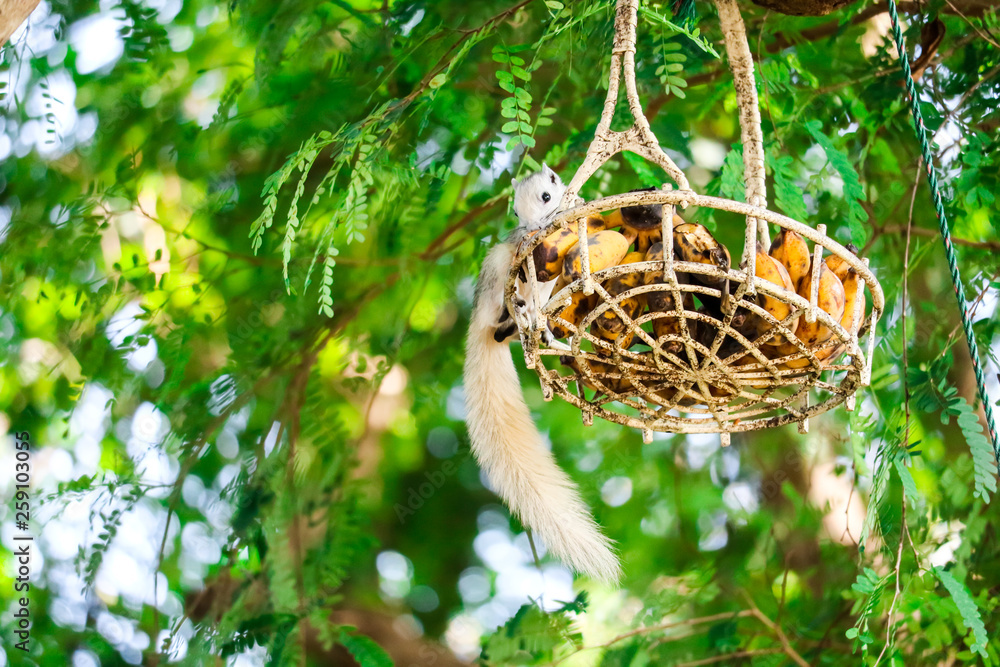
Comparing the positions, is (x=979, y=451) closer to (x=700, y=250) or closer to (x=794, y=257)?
(x=794, y=257)

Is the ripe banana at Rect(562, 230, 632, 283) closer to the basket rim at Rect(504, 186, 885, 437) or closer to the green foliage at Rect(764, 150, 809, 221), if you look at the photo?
the basket rim at Rect(504, 186, 885, 437)

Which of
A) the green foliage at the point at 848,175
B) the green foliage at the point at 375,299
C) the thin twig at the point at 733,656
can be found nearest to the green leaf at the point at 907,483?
the green foliage at the point at 375,299

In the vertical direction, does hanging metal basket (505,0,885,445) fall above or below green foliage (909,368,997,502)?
above

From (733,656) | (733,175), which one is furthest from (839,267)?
(733,656)

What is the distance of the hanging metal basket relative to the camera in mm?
1050

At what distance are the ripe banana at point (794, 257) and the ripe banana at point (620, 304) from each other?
208 millimetres

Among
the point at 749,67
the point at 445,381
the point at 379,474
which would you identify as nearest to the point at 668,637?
the point at 445,381

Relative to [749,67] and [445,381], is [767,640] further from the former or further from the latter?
[749,67]

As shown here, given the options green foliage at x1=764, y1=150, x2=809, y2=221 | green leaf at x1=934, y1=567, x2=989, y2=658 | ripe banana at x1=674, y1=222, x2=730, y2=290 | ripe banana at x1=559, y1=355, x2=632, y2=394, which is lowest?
green leaf at x1=934, y1=567, x2=989, y2=658

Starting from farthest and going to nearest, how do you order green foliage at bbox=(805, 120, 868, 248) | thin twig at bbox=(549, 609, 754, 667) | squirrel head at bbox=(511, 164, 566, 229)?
thin twig at bbox=(549, 609, 754, 667) → squirrel head at bbox=(511, 164, 566, 229) → green foliage at bbox=(805, 120, 868, 248)

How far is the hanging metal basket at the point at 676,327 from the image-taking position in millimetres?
1050

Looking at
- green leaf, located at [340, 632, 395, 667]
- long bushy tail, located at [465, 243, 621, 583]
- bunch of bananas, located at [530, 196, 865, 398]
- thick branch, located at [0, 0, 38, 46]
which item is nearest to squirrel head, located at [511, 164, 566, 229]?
long bushy tail, located at [465, 243, 621, 583]

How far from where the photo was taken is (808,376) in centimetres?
120

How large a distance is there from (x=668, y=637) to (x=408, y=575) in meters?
1.49
